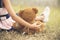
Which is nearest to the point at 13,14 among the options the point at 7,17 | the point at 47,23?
the point at 7,17

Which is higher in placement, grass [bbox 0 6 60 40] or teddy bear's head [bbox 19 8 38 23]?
teddy bear's head [bbox 19 8 38 23]

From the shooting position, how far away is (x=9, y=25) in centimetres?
69

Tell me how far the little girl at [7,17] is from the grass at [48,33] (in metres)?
0.02

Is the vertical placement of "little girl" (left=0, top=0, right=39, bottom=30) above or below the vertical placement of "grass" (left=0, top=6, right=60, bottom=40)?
above

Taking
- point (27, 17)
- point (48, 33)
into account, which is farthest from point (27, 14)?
point (48, 33)

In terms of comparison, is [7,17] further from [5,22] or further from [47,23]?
[47,23]

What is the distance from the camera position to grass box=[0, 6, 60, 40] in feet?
2.22

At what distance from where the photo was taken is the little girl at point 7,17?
66 centimetres

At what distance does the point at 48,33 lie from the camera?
711 millimetres

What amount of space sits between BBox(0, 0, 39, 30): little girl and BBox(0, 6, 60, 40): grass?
2 cm

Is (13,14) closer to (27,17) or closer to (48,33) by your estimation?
(27,17)

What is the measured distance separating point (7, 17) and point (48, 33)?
188 mm

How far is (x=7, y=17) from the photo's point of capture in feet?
2.23

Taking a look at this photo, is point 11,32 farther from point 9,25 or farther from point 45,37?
point 45,37
